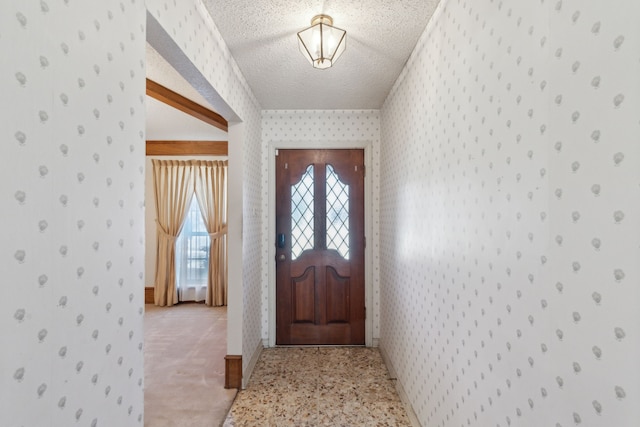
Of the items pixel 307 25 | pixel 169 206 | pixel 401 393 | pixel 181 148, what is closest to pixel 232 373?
pixel 401 393

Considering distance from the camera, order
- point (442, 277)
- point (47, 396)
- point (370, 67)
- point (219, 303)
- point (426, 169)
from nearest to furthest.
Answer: point (47, 396), point (442, 277), point (426, 169), point (370, 67), point (219, 303)

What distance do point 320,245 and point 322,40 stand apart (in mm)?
2092

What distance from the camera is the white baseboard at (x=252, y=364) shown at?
2588 millimetres

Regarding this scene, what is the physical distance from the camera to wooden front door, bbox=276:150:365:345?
3.38 metres

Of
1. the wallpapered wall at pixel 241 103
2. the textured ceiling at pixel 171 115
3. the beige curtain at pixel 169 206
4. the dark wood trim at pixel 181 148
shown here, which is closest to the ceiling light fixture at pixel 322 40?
the wallpapered wall at pixel 241 103

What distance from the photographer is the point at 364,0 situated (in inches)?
64.2

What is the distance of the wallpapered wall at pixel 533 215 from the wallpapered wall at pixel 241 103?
1218 mm

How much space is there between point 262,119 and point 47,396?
9.86 ft

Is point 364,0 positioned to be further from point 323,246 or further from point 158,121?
point 158,121

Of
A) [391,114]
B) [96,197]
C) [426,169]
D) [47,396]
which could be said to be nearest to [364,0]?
[426,169]

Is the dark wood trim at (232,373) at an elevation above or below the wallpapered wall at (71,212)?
below

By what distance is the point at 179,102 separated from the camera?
117 inches

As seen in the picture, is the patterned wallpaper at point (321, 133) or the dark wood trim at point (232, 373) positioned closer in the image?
the dark wood trim at point (232, 373)

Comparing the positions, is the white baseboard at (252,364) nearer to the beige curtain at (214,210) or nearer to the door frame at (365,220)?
the door frame at (365,220)
